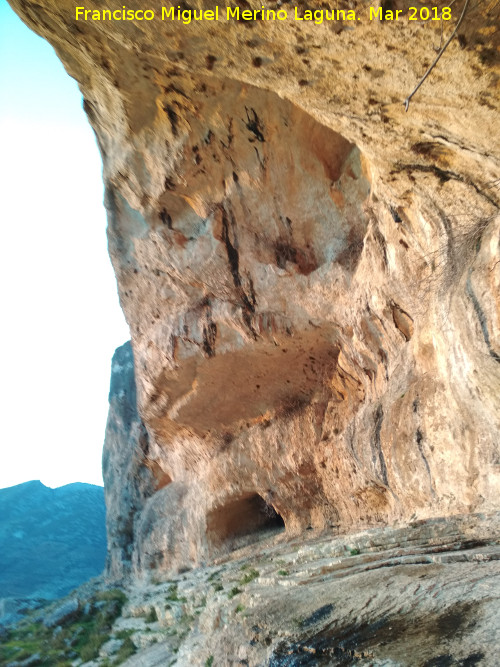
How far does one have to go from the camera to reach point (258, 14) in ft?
10.1

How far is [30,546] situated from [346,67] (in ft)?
145

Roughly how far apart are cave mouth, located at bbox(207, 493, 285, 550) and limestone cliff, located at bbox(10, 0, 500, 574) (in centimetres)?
5

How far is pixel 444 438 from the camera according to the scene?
4.80 m

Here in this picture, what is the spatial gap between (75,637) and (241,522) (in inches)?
166

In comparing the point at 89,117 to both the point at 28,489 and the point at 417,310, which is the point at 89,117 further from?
the point at 28,489

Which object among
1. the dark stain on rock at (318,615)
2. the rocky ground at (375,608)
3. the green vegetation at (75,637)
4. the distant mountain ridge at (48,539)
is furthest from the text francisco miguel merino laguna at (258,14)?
the distant mountain ridge at (48,539)

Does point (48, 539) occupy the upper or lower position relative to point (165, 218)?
lower

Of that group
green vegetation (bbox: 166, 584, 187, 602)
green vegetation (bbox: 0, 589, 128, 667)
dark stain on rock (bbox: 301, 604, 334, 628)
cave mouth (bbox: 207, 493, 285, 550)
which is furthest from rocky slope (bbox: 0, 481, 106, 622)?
dark stain on rock (bbox: 301, 604, 334, 628)

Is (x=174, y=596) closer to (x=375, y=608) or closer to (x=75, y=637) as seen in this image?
(x=75, y=637)

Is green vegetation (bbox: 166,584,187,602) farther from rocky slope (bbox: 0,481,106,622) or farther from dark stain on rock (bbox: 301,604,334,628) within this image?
rocky slope (bbox: 0,481,106,622)

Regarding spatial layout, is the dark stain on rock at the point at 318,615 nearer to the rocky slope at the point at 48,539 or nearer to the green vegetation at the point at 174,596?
the green vegetation at the point at 174,596

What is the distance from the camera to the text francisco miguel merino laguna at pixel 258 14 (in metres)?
2.73

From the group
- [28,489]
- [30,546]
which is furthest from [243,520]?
[28,489]

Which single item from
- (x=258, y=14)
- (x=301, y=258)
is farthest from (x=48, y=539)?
(x=258, y=14)
